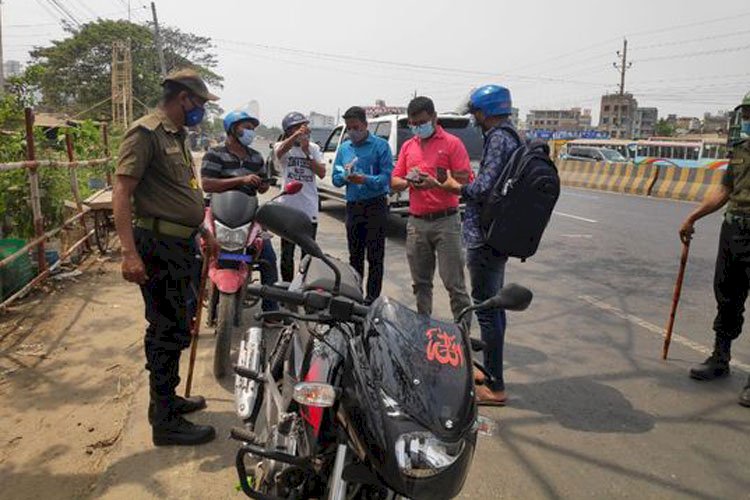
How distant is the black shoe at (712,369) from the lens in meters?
3.99

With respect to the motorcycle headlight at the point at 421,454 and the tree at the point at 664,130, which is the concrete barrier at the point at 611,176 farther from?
the tree at the point at 664,130

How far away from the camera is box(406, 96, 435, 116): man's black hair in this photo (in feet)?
13.1

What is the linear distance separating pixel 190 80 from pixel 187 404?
186 centimetres

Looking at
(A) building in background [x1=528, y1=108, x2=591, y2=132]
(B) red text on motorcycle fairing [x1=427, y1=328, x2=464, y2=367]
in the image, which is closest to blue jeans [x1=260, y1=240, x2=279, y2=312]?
(B) red text on motorcycle fairing [x1=427, y1=328, x2=464, y2=367]

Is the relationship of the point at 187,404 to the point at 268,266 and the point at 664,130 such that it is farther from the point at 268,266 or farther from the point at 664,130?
the point at 664,130

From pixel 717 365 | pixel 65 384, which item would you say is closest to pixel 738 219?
pixel 717 365

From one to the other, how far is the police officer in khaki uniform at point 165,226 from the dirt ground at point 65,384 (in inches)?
17.5

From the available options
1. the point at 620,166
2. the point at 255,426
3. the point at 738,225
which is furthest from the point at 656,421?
the point at 620,166

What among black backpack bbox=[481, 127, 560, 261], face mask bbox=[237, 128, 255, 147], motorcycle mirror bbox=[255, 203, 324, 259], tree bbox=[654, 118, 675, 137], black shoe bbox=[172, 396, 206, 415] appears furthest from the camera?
tree bbox=[654, 118, 675, 137]

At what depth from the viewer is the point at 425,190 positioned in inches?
162

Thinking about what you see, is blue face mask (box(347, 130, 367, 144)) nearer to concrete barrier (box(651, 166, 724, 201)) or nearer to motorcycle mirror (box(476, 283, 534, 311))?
motorcycle mirror (box(476, 283, 534, 311))

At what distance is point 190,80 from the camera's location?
9.56 feet

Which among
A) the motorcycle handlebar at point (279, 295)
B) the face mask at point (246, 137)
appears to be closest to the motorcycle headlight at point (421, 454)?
the motorcycle handlebar at point (279, 295)

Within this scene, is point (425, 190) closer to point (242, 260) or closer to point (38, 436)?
point (242, 260)
